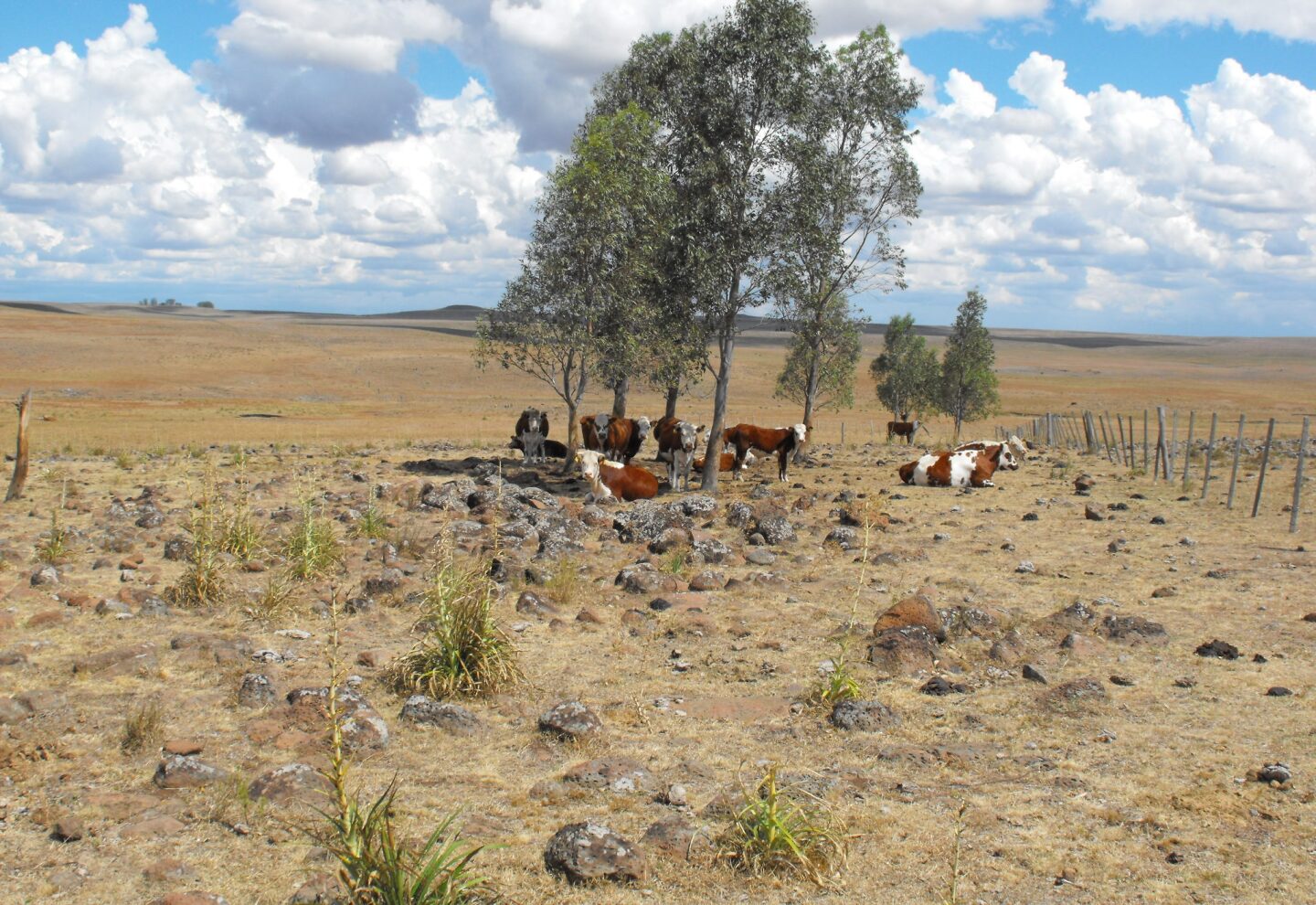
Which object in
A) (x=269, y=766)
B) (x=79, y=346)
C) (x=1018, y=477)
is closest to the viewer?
(x=269, y=766)

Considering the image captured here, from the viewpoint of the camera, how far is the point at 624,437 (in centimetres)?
2517

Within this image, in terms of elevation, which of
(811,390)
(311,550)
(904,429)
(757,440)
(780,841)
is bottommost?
(904,429)

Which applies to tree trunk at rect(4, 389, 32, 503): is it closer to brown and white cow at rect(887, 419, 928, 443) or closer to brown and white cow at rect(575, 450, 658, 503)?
brown and white cow at rect(575, 450, 658, 503)

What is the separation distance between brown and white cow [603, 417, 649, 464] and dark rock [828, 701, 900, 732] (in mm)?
16245

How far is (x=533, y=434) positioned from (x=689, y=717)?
756 inches

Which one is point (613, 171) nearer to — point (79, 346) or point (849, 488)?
point (849, 488)

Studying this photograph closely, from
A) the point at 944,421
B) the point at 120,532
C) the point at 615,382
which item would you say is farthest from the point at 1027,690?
the point at 944,421

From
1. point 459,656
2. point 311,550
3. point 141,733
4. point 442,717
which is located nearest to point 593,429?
point 311,550

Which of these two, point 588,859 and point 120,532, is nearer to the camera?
point 588,859

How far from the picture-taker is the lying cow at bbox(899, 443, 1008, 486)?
931 inches

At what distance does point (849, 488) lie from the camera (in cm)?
2341

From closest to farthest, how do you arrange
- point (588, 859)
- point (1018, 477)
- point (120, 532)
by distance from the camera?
point (588, 859) → point (120, 532) → point (1018, 477)

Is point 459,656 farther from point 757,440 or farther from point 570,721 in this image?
point 757,440

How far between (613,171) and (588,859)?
63.4 feet
